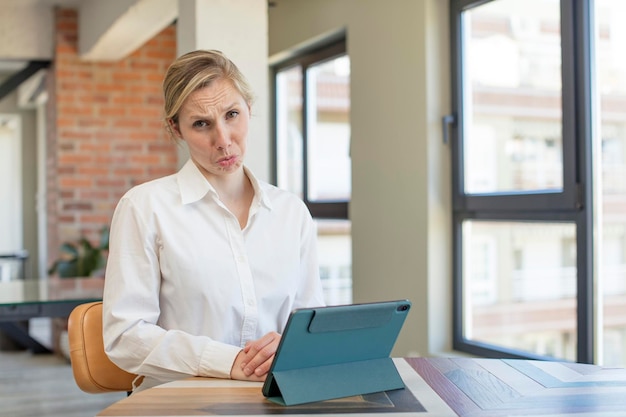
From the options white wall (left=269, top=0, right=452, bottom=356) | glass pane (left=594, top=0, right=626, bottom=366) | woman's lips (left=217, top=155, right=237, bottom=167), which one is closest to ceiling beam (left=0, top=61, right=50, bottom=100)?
white wall (left=269, top=0, right=452, bottom=356)

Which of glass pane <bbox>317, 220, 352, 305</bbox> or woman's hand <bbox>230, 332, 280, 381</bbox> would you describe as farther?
glass pane <bbox>317, 220, 352, 305</bbox>

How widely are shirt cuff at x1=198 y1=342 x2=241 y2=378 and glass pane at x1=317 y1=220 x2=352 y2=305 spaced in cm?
406

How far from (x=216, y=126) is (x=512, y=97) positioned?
2312 millimetres

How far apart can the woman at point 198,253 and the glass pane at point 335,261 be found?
382 cm

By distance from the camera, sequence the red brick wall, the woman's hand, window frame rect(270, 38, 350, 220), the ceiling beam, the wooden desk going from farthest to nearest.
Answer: the ceiling beam
the red brick wall
window frame rect(270, 38, 350, 220)
the woman's hand
the wooden desk

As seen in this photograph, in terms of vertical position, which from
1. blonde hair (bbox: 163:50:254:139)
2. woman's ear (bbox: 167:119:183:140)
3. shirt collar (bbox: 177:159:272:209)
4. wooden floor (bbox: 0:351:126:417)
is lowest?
wooden floor (bbox: 0:351:126:417)

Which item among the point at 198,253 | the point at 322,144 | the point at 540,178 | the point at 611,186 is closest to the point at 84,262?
the point at 322,144

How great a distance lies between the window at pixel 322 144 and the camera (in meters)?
5.44

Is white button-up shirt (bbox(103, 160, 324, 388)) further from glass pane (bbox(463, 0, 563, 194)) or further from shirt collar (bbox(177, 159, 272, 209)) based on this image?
glass pane (bbox(463, 0, 563, 194))

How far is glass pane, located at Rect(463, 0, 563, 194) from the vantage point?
358 centimetres

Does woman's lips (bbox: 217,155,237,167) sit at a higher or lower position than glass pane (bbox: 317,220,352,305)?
higher

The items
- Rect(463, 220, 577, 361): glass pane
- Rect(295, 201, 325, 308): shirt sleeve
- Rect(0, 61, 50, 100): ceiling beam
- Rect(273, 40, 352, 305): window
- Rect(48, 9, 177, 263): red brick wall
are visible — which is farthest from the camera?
Rect(0, 61, 50, 100): ceiling beam

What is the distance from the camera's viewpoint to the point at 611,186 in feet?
10.9

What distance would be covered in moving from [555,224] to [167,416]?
2529 mm
